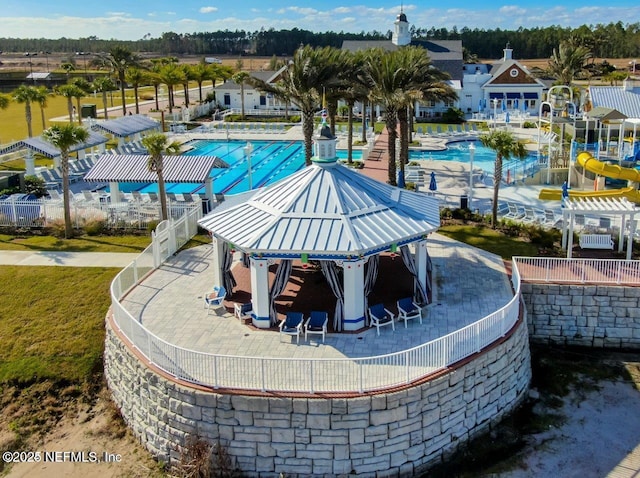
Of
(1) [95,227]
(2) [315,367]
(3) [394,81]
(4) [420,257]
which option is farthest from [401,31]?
(2) [315,367]

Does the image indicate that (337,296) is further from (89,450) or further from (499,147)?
(499,147)

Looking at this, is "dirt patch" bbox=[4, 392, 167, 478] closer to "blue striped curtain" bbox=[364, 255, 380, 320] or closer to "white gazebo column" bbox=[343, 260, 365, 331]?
"white gazebo column" bbox=[343, 260, 365, 331]

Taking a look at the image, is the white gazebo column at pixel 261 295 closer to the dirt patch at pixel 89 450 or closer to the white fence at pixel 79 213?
the dirt patch at pixel 89 450

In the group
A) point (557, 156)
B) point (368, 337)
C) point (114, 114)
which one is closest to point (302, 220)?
point (368, 337)

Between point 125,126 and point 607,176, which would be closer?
point 607,176

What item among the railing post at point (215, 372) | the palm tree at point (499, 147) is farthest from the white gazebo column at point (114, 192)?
the railing post at point (215, 372)

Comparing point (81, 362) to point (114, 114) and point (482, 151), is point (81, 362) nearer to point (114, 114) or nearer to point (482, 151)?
point (482, 151)
